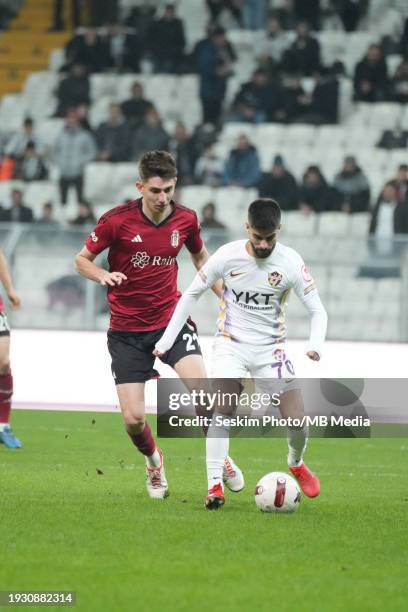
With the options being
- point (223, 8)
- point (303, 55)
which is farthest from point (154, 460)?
point (223, 8)

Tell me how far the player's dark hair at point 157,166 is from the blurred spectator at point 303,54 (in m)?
14.9

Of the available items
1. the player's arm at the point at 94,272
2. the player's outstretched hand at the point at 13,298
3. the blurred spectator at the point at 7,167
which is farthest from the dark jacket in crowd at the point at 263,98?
the player's arm at the point at 94,272

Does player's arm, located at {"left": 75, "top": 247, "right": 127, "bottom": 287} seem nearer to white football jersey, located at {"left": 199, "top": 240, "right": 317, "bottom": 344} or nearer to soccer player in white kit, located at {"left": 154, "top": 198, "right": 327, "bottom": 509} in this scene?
soccer player in white kit, located at {"left": 154, "top": 198, "right": 327, "bottom": 509}

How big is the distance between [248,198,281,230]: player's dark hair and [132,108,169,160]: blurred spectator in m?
14.3

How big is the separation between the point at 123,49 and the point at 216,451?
18.0 m

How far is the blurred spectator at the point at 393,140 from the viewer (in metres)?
21.6

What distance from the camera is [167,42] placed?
954 inches

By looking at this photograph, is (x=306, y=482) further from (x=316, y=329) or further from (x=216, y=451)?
(x=316, y=329)

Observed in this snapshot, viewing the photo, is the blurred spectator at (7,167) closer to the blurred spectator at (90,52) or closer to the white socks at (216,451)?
the blurred spectator at (90,52)

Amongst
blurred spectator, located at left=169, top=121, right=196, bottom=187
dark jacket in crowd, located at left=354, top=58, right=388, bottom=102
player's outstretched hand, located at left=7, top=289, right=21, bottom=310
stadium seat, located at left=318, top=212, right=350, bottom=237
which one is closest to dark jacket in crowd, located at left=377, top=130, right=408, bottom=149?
dark jacket in crowd, located at left=354, top=58, right=388, bottom=102

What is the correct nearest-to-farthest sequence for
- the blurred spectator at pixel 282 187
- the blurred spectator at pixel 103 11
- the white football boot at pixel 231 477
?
1. the white football boot at pixel 231 477
2. the blurred spectator at pixel 282 187
3. the blurred spectator at pixel 103 11

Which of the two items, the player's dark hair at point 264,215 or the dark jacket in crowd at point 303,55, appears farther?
the dark jacket in crowd at point 303,55

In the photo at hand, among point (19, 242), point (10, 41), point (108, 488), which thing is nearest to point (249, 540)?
point (108, 488)

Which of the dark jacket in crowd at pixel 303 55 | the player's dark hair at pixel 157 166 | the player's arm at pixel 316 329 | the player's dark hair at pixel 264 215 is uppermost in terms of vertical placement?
the dark jacket in crowd at pixel 303 55
